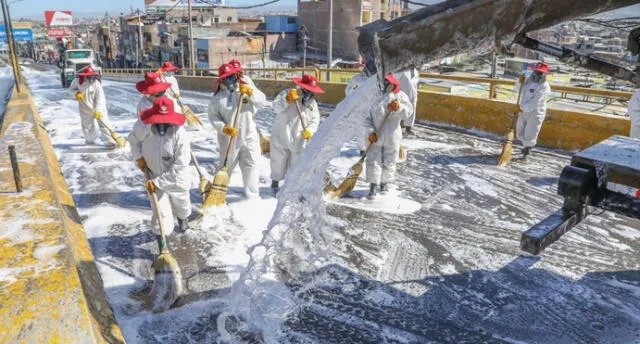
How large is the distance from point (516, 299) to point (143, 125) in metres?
3.75

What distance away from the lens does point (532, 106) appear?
7.63m

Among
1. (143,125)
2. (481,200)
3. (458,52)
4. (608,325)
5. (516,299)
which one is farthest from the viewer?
(481,200)

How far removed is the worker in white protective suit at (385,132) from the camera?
18.9ft

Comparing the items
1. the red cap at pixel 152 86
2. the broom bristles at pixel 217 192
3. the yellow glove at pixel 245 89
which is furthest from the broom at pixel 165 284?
the red cap at pixel 152 86

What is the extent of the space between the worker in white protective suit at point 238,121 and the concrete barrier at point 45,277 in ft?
7.13

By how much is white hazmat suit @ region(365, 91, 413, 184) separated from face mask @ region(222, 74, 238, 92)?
5.62 ft

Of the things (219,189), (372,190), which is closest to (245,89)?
(219,189)

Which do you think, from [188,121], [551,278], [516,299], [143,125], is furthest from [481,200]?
[188,121]

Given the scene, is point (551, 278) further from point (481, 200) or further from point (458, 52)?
point (458, 52)

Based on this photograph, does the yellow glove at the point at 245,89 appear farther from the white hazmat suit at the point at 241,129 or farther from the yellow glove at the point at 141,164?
the yellow glove at the point at 141,164

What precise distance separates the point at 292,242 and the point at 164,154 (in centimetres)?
157

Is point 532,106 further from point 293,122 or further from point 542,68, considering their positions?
point 293,122

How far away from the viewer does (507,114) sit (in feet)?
29.3

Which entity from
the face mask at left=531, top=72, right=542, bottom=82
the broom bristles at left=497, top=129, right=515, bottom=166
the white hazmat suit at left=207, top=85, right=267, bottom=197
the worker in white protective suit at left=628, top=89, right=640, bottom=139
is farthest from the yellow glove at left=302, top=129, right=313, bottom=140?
the worker in white protective suit at left=628, top=89, right=640, bottom=139
